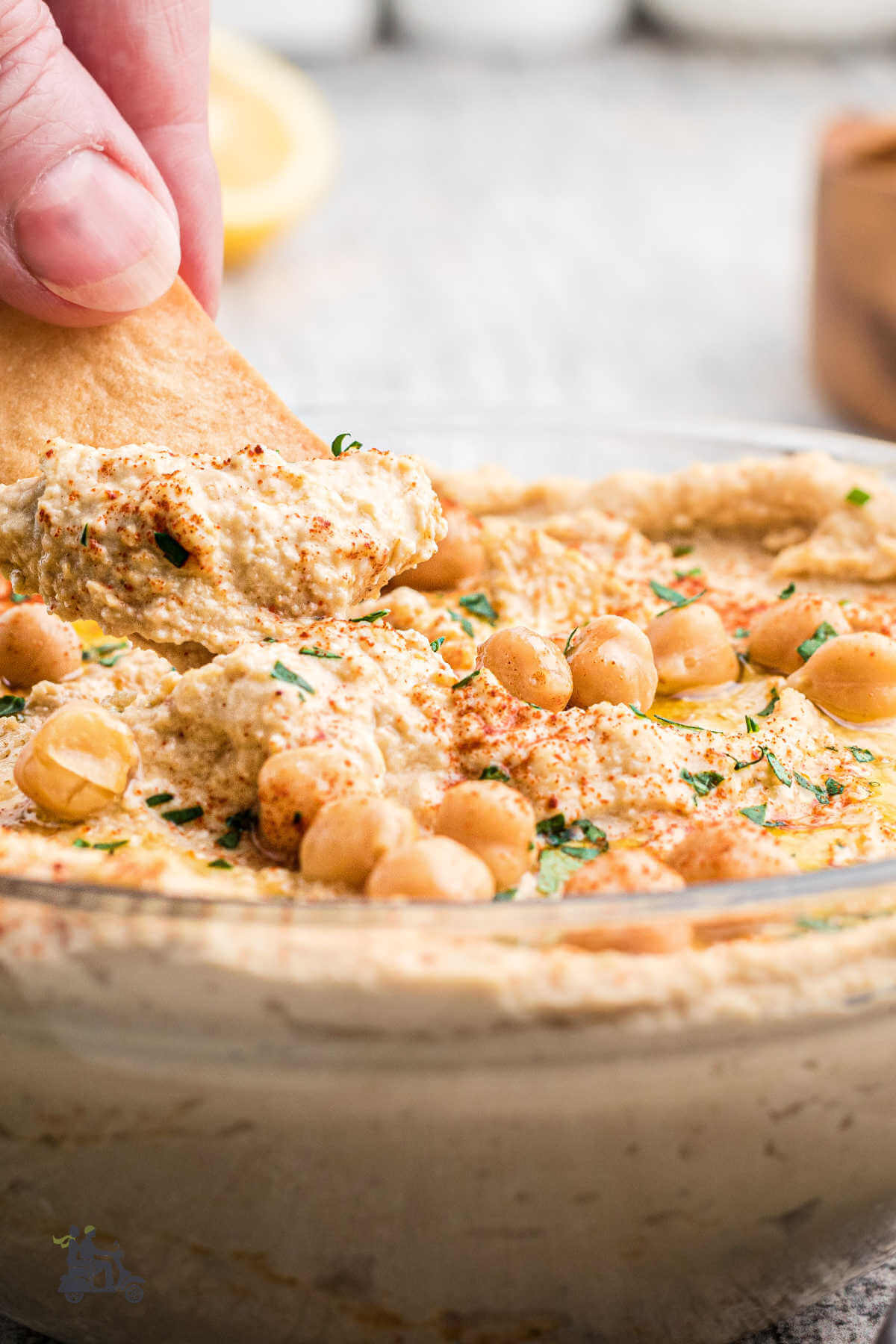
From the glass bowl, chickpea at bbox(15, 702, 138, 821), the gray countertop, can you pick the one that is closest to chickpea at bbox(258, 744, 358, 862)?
chickpea at bbox(15, 702, 138, 821)

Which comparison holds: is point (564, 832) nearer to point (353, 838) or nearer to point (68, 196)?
point (353, 838)

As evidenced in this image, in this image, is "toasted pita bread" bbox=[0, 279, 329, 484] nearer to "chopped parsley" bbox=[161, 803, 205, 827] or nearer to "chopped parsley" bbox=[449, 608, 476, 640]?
"chopped parsley" bbox=[449, 608, 476, 640]

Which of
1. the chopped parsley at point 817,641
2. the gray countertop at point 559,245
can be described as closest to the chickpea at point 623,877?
the chopped parsley at point 817,641

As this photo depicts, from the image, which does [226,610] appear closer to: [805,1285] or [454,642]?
[454,642]

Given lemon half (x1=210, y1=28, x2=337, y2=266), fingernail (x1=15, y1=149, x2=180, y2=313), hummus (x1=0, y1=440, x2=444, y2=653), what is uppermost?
fingernail (x1=15, y1=149, x2=180, y2=313)

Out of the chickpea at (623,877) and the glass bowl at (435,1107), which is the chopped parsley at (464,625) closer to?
the chickpea at (623,877)

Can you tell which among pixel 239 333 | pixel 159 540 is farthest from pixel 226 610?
pixel 239 333
